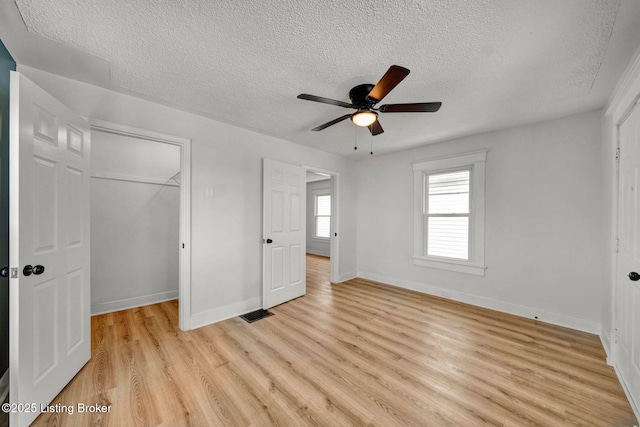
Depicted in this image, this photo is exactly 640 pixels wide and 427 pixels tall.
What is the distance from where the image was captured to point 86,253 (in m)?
2.08

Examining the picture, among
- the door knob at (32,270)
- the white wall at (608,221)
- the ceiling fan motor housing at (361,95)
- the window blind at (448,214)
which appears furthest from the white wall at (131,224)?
the white wall at (608,221)

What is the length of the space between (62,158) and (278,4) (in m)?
1.89

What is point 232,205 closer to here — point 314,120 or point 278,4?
point 314,120

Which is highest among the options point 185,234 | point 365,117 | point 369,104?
point 369,104

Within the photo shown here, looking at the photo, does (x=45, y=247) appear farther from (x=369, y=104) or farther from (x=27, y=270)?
(x=369, y=104)

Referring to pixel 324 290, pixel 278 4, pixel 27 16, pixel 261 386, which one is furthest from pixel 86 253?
pixel 324 290

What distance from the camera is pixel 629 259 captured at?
1.80 m

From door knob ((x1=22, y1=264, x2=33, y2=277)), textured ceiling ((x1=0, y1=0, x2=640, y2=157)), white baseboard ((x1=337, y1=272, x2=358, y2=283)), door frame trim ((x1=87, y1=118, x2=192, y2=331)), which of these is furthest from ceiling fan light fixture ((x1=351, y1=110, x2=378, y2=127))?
white baseboard ((x1=337, y1=272, x2=358, y2=283))

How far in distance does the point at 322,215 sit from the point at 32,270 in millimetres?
6793

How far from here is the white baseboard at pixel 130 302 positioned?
3.13 m

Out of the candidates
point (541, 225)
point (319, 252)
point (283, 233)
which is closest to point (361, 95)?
point (283, 233)

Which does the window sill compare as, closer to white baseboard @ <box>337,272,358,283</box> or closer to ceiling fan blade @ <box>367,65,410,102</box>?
white baseboard @ <box>337,272,358,283</box>

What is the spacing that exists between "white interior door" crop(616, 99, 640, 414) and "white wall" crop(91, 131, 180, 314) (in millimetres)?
4937

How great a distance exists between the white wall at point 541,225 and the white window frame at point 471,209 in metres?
0.09
